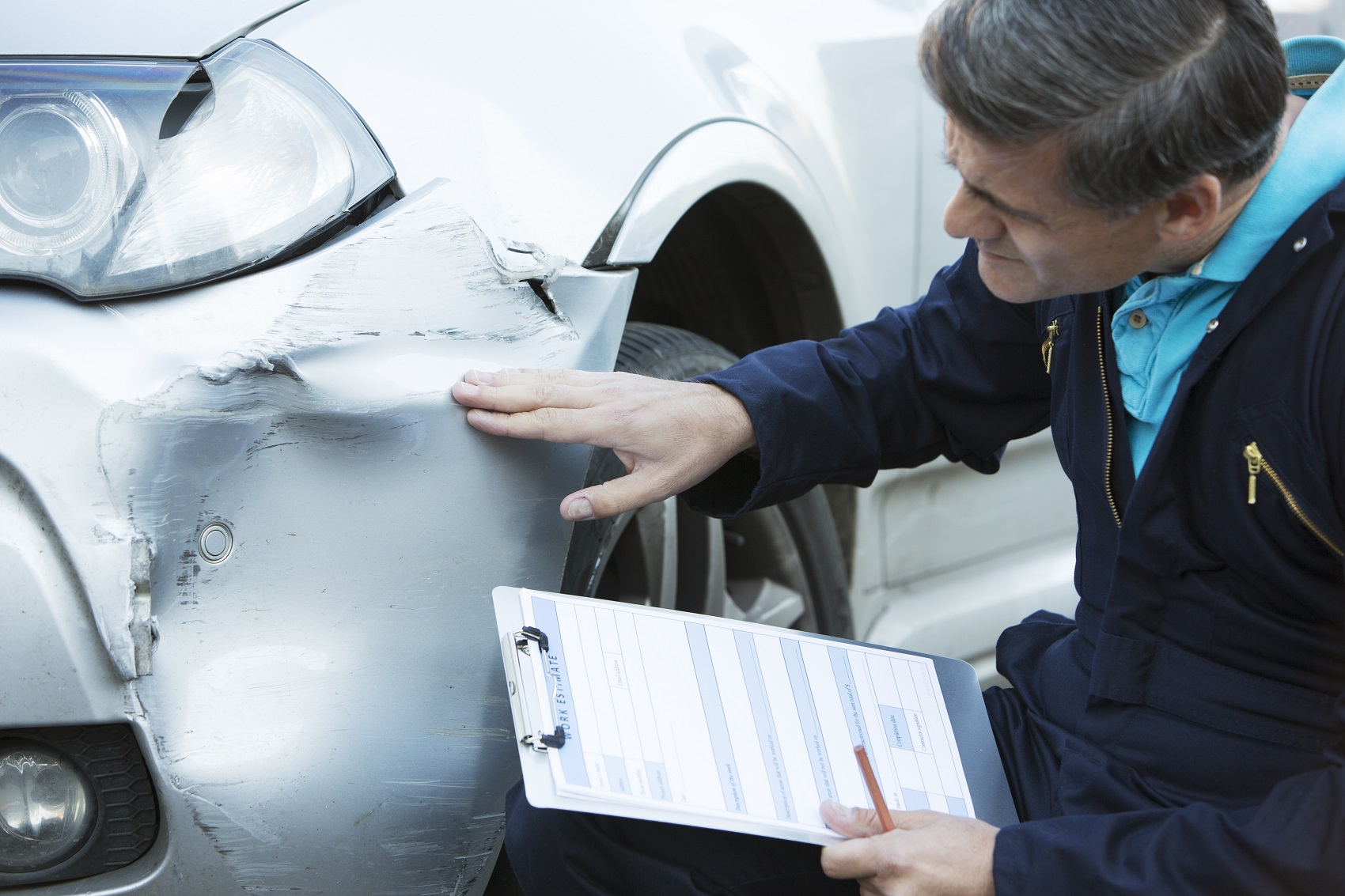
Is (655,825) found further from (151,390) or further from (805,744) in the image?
(151,390)

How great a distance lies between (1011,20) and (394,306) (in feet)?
2.00

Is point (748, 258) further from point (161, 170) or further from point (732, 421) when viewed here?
point (161, 170)

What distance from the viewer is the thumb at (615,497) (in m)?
1.34

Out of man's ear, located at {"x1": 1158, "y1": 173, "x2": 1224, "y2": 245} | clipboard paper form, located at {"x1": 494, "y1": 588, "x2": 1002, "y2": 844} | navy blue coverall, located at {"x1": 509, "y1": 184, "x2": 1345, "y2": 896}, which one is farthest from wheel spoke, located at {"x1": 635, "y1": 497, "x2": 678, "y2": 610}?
man's ear, located at {"x1": 1158, "y1": 173, "x2": 1224, "y2": 245}

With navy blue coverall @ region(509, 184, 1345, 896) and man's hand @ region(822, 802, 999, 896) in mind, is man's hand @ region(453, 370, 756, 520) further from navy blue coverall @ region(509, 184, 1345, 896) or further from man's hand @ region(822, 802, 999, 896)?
man's hand @ region(822, 802, 999, 896)

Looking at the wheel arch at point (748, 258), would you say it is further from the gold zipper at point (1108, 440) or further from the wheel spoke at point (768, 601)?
the gold zipper at point (1108, 440)

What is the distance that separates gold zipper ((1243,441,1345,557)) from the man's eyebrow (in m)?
0.28

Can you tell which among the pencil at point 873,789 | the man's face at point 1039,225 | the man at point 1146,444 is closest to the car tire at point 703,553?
the man at point 1146,444

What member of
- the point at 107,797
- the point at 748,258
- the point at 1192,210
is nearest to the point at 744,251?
the point at 748,258

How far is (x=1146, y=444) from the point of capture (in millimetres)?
1271

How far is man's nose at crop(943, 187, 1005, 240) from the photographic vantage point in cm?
121

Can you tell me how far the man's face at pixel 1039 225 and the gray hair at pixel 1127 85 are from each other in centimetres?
2

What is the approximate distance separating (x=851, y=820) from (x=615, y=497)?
0.41 meters

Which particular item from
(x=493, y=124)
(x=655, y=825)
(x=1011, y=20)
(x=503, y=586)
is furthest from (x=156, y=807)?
(x=1011, y=20)
